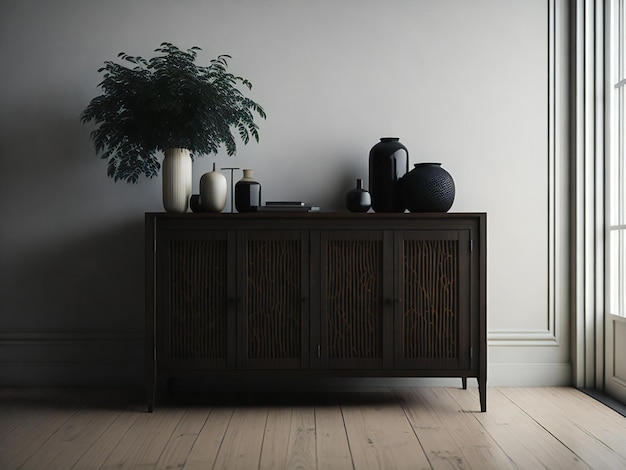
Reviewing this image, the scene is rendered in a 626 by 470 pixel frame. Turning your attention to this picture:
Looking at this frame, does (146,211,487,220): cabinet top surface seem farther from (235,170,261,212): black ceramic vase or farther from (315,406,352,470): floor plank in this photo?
(315,406,352,470): floor plank

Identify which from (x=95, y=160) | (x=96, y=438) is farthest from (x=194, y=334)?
(x=95, y=160)

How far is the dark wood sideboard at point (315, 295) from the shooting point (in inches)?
108

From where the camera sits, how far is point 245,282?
9.03ft

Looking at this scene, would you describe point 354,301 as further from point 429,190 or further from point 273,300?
point 429,190

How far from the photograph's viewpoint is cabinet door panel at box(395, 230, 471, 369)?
2.74m

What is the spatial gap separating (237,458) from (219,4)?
2.28 meters

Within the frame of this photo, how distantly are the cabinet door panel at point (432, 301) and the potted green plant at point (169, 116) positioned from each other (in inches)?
39.7

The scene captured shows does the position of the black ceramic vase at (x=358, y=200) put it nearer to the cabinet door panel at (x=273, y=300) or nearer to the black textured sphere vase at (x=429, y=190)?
the black textured sphere vase at (x=429, y=190)

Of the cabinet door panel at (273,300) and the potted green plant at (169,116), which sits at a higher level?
the potted green plant at (169,116)

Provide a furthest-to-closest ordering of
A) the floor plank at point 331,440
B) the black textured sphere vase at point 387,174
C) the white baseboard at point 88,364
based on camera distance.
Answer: the white baseboard at point 88,364
the black textured sphere vase at point 387,174
the floor plank at point 331,440

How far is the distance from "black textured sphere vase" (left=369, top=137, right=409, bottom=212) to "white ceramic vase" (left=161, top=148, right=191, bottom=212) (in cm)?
89

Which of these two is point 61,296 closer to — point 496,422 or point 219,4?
point 219,4

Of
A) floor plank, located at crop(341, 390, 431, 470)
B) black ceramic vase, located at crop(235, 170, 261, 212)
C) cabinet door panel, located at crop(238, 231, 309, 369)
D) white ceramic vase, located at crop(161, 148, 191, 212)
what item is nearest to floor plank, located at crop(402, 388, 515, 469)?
floor plank, located at crop(341, 390, 431, 470)

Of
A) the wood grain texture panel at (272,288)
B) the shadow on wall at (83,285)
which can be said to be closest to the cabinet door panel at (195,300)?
the wood grain texture panel at (272,288)
